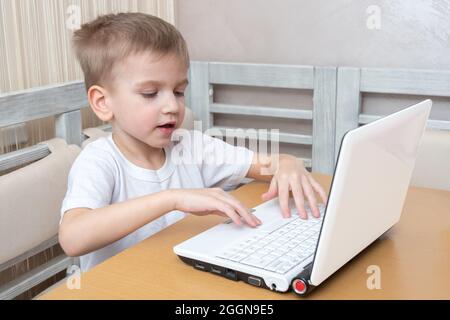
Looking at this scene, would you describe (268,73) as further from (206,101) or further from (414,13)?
(414,13)

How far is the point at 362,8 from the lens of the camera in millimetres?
1641

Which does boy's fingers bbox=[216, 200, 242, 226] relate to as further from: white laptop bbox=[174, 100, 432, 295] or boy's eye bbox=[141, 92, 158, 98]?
boy's eye bbox=[141, 92, 158, 98]

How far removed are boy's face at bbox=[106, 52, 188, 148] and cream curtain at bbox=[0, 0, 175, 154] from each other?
396mm

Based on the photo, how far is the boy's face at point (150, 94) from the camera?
1.00m

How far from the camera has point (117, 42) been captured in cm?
102

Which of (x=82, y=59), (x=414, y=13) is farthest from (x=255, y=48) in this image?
(x=82, y=59)

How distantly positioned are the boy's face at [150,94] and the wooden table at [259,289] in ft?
0.68

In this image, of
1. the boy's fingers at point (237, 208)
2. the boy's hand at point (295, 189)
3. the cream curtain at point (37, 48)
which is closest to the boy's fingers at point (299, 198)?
the boy's hand at point (295, 189)

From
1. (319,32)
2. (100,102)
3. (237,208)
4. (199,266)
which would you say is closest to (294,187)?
(237,208)

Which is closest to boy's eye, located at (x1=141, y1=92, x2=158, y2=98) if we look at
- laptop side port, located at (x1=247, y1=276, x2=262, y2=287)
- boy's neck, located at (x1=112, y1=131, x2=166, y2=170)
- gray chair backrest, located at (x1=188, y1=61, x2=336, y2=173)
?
boy's neck, located at (x1=112, y1=131, x2=166, y2=170)

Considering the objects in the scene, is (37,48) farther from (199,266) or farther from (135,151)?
(199,266)

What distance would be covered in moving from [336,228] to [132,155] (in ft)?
1.81

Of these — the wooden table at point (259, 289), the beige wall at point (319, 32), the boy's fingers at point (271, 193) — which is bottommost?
the wooden table at point (259, 289)

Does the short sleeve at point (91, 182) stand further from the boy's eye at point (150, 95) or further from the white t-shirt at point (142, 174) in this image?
the boy's eye at point (150, 95)
